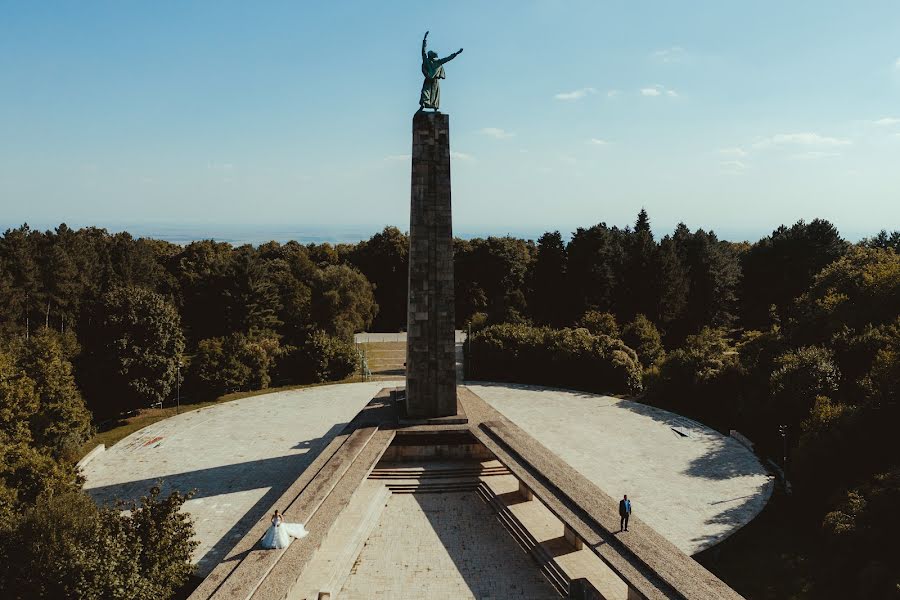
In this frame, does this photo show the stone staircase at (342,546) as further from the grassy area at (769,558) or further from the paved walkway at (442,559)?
the grassy area at (769,558)

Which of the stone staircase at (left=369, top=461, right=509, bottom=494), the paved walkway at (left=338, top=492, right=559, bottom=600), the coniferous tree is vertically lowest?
the paved walkway at (left=338, top=492, right=559, bottom=600)

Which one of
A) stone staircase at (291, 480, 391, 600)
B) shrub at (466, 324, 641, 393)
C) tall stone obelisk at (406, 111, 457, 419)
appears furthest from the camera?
shrub at (466, 324, 641, 393)

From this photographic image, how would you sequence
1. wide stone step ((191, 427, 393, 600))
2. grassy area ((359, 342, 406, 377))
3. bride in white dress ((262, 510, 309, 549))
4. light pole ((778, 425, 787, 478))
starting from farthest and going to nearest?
grassy area ((359, 342, 406, 377)) < light pole ((778, 425, 787, 478)) < bride in white dress ((262, 510, 309, 549)) < wide stone step ((191, 427, 393, 600))

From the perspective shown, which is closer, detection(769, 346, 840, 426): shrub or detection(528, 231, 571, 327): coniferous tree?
detection(769, 346, 840, 426): shrub

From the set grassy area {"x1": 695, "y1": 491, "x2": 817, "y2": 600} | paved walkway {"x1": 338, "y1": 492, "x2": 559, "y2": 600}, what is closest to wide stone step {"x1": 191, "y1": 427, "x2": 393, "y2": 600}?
paved walkway {"x1": 338, "y1": 492, "x2": 559, "y2": 600}

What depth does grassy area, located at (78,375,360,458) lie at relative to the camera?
29198mm

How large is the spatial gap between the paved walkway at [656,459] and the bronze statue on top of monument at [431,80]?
1616 cm

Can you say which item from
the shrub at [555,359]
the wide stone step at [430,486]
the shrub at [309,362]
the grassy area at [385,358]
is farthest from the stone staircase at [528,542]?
the grassy area at [385,358]

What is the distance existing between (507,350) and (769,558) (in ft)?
80.2

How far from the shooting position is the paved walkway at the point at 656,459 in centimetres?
2061

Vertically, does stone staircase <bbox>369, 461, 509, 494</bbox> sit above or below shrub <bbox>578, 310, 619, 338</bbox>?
below

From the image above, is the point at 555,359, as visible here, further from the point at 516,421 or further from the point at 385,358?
the point at 385,358

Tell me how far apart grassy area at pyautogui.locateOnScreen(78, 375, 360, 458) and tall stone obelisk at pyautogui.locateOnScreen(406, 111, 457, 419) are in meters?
15.8

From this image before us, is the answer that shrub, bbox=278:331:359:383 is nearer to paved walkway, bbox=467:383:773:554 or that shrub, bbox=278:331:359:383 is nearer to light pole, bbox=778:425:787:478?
paved walkway, bbox=467:383:773:554
